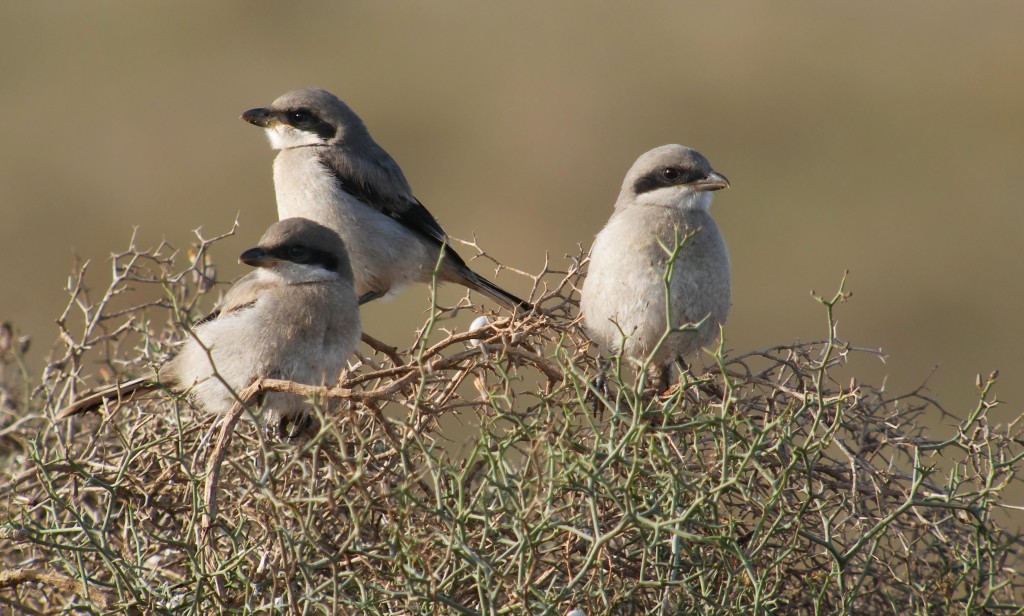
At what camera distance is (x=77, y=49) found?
1529 cm

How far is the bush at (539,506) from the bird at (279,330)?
0.99ft

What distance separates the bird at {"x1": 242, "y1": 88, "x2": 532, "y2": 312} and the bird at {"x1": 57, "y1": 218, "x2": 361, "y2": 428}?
118 cm

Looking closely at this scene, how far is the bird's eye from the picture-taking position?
13.1 ft

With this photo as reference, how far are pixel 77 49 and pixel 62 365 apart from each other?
12.6 meters

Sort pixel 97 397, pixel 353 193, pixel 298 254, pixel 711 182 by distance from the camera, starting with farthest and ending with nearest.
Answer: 1. pixel 353 193
2. pixel 711 182
3. pixel 298 254
4. pixel 97 397

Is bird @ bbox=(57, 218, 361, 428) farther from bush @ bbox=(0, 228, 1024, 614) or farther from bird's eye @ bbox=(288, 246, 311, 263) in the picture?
bush @ bbox=(0, 228, 1024, 614)

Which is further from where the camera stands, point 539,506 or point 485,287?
point 485,287

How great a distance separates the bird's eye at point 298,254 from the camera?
13.1 feet

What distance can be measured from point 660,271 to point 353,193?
1838 mm

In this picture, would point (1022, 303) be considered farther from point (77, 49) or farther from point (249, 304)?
point (77, 49)

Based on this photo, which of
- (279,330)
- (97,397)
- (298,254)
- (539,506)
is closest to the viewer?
(539,506)

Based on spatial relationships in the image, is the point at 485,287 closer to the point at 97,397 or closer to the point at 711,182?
the point at 711,182

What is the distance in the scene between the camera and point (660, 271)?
4.04 meters

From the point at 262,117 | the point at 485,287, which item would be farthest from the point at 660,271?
the point at 262,117
